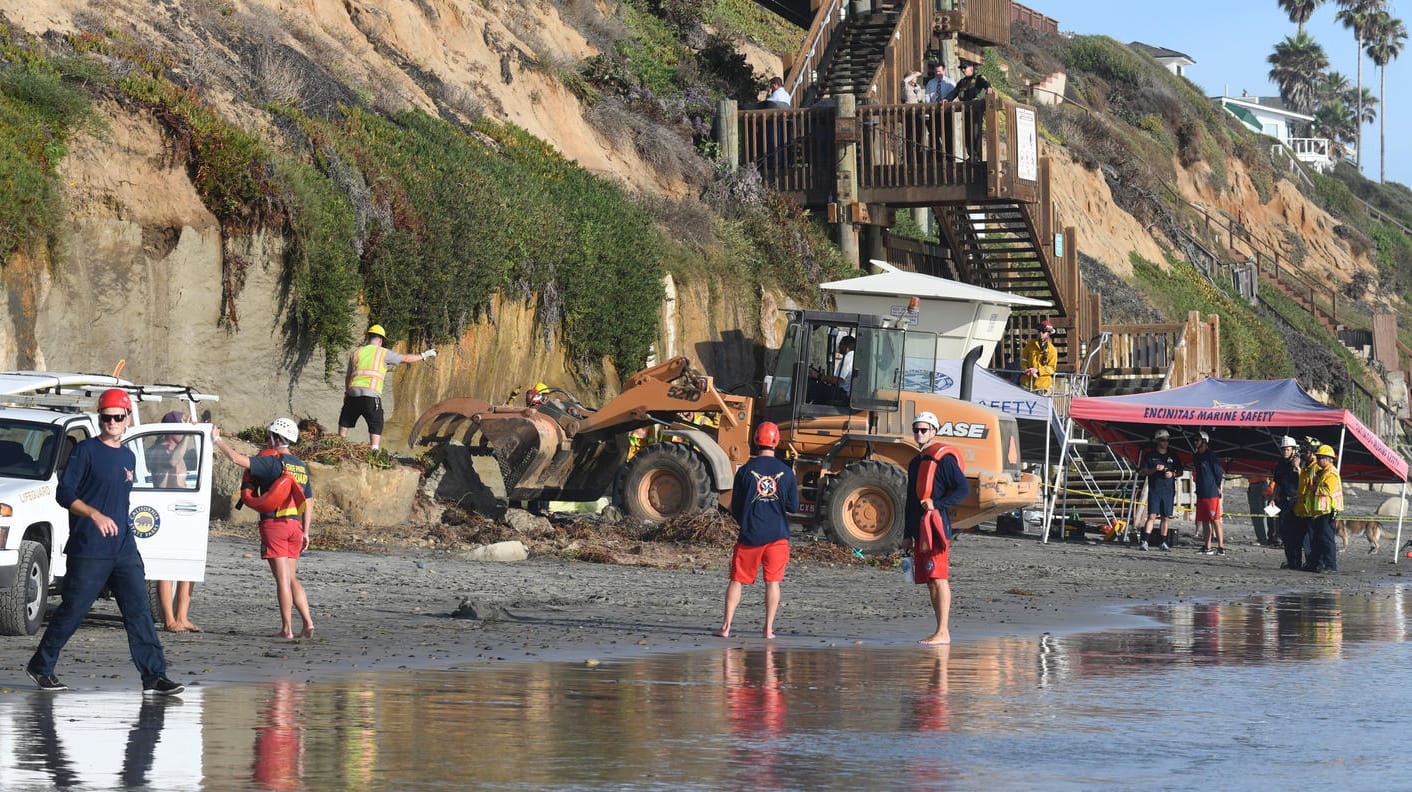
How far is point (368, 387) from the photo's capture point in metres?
23.0

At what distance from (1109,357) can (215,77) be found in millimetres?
Result: 20023

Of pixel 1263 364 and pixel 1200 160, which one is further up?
pixel 1200 160

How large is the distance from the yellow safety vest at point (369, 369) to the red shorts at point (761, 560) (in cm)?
928

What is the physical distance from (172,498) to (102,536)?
2565mm

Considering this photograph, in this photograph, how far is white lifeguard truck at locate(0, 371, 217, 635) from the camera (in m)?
13.0

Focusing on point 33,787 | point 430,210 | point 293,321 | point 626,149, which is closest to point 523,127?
point 626,149

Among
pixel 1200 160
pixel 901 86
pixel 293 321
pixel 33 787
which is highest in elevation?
pixel 1200 160

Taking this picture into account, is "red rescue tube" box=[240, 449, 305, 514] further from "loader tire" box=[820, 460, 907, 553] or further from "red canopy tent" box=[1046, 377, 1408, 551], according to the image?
"red canopy tent" box=[1046, 377, 1408, 551]

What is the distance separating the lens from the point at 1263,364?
175 feet

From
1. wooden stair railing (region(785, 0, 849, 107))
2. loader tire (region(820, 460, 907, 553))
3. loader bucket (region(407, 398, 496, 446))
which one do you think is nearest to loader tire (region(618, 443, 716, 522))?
loader tire (region(820, 460, 907, 553))

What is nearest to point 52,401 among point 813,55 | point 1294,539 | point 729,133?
point 1294,539

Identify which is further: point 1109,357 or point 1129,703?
point 1109,357

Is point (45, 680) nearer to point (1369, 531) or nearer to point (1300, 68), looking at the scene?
point (1369, 531)

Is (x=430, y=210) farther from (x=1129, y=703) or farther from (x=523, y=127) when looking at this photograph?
(x=1129, y=703)
